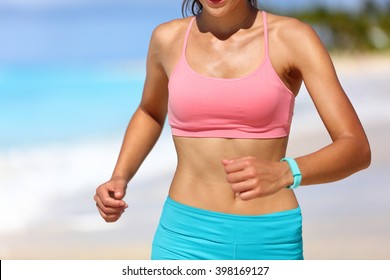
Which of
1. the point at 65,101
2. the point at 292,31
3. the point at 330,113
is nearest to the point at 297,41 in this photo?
the point at 292,31

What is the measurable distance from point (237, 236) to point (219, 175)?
6.6 inches

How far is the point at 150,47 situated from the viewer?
8.06 ft

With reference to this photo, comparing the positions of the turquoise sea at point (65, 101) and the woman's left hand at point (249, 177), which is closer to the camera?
the woman's left hand at point (249, 177)

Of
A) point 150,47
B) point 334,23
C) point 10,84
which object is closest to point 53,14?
point 10,84

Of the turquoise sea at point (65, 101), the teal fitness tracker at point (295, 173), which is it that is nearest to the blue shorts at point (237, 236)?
the teal fitness tracker at point (295, 173)

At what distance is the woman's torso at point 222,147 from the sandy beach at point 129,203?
12.1 ft

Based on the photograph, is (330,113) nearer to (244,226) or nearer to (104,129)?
(244,226)

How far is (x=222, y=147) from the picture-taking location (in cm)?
221

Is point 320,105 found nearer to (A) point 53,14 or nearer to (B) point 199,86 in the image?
(B) point 199,86

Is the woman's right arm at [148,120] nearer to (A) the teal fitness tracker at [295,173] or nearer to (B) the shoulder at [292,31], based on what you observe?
(B) the shoulder at [292,31]

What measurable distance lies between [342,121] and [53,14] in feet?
67.3

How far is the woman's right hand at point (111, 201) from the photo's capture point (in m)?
2.17

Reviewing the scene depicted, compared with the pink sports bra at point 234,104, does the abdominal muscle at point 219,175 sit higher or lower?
lower

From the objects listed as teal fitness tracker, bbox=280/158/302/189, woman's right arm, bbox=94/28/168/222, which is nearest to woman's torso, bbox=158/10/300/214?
woman's right arm, bbox=94/28/168/222
